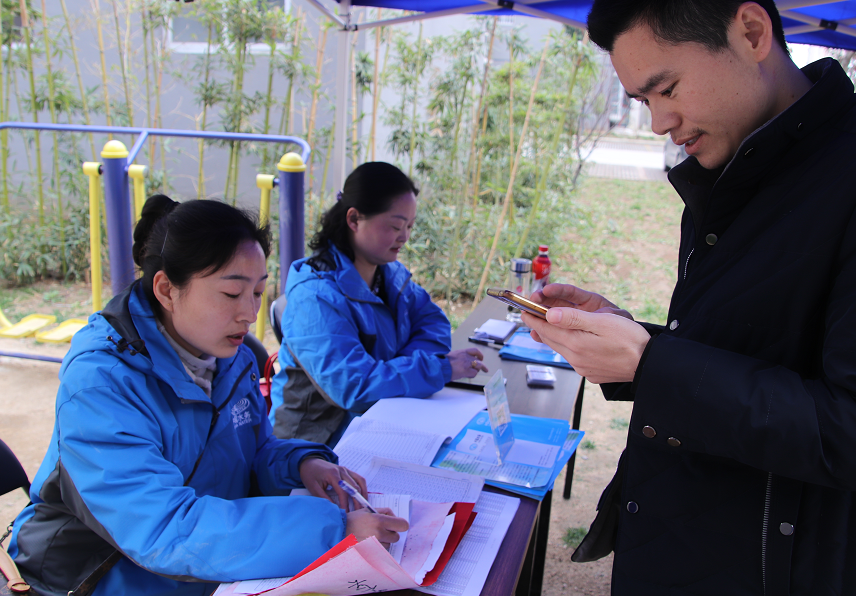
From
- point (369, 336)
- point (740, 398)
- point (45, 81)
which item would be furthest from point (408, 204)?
point (45, 81)

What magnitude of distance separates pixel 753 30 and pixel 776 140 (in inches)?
5.9

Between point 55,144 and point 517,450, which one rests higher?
point 55,144

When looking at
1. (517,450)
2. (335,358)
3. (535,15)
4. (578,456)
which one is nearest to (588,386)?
(578,456)

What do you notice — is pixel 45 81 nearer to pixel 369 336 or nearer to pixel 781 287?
pixel 369 336

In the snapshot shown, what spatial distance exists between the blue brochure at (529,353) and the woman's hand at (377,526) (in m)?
1.16

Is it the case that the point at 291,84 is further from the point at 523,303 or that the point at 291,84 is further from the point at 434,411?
the point at 523,303

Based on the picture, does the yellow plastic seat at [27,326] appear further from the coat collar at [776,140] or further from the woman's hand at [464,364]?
the coat collar at [776,140]

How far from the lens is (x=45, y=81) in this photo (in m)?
4.89

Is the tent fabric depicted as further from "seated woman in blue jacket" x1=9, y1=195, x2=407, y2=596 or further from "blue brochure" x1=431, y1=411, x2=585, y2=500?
"seated woman in blue jacket" x1=9, y1=195, x2=407, y2=596

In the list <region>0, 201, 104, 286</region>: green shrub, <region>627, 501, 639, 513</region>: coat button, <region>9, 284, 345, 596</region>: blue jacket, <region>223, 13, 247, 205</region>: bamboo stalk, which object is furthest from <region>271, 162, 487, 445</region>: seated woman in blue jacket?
<region>0, 201, 104, 286</region>: green shrub

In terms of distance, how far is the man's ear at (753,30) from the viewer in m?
0.81

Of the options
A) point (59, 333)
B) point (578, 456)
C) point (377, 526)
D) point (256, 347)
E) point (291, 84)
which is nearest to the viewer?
point (377, 526)

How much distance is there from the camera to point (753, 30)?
820 millimetres

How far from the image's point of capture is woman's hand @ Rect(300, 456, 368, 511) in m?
1.30
